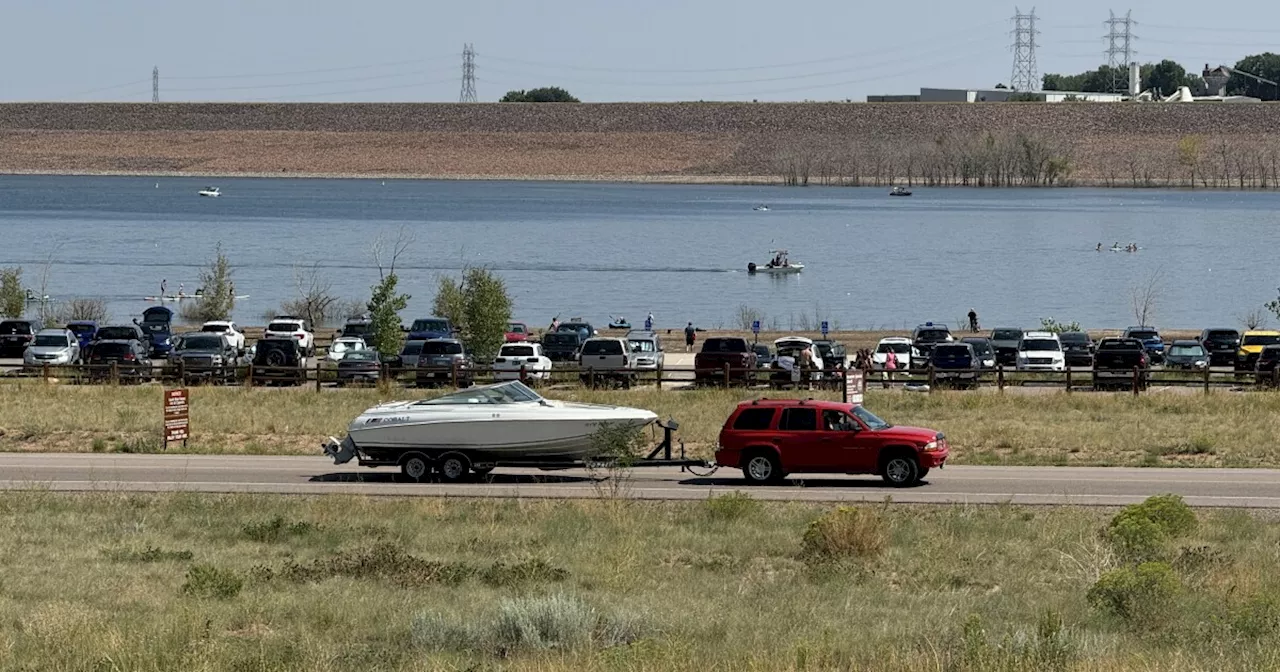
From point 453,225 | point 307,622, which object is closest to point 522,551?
point 307,622

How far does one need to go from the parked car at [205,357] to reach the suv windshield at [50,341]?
10.5 feet

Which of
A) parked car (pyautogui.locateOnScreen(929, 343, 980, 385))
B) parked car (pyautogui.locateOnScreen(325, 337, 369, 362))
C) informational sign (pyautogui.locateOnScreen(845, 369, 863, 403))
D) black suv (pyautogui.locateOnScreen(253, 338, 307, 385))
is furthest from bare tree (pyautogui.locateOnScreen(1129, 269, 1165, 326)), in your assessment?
informational sign (pyautogui.locateOnScreen(845, 369, 863, 403))

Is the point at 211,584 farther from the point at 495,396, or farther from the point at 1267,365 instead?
the point at 1267,365

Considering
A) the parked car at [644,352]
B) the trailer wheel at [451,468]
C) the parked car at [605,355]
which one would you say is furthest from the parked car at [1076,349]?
the trailer wheel at [451,468]

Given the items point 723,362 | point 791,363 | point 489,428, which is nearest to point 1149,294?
point 791,363

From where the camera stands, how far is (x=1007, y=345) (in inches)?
2084

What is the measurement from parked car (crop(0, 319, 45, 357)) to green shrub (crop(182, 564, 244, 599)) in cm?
3890

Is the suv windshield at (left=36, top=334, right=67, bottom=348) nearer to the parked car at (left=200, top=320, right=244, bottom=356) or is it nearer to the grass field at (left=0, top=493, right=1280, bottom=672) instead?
the parked car at (left=200, top=320, right=244, bottom=356)

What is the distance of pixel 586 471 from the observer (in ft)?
85.9

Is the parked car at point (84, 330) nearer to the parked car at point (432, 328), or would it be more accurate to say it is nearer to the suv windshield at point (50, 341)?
the suv windshield at point (50, 341)

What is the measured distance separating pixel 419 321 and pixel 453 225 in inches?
3856

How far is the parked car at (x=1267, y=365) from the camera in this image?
139 feet

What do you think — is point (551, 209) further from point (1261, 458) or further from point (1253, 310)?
point (1261, 458)

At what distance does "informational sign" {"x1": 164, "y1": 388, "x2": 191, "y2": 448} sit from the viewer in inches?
1198
